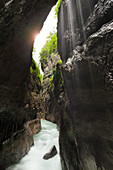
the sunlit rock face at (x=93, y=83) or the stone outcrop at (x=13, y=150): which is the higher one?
the sunlit rock face at (x=93, y=83)

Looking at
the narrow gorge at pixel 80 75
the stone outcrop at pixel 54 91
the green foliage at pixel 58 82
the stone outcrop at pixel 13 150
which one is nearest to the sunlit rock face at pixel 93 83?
the narrow gorge at pixel 80 75

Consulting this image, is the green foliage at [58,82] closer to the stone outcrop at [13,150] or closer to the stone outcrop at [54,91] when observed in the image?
the stone outcrop at [54,91]

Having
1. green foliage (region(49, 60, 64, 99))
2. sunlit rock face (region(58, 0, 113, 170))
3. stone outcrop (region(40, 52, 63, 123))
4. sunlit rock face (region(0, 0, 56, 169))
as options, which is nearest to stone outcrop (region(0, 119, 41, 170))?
sunlit rock face (region(0, 0, 56, 169))

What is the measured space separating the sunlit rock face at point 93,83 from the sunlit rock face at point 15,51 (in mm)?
2344

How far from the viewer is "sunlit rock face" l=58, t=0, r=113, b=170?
1.86 meters

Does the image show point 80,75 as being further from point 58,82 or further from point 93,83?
point 58,82

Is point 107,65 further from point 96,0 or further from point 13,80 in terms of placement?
point 13,80

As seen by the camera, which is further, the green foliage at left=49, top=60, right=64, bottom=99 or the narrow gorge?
the green foliage at left=49, top=60, right=64, bottom=99

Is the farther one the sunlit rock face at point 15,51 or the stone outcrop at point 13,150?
the stone outcrop at point 13,150

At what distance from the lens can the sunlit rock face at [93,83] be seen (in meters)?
1.86

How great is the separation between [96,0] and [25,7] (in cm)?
300

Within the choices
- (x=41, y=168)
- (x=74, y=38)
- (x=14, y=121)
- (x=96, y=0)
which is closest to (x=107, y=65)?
(x=74, y=38)

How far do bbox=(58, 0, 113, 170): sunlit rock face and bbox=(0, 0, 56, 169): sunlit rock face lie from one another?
2.34 m

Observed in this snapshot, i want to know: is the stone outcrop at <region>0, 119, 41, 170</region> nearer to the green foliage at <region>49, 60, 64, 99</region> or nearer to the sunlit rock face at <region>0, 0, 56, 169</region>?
the sunlit rock face at <region>0, 0, 56, 169</region>
